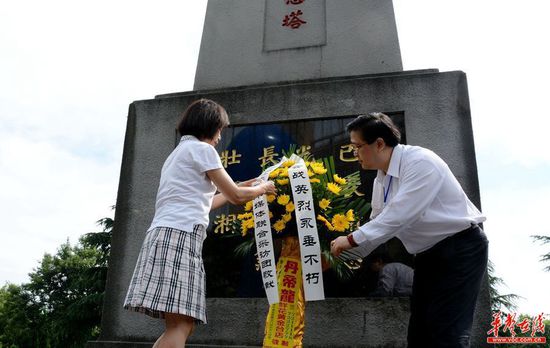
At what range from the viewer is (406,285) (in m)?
3.90

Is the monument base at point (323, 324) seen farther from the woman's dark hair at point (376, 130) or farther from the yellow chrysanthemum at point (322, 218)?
the woman's dark hair at point (376, 130)

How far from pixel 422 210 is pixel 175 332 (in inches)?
52.3

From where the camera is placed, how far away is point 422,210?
2.21m

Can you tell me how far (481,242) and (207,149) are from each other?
1461mm

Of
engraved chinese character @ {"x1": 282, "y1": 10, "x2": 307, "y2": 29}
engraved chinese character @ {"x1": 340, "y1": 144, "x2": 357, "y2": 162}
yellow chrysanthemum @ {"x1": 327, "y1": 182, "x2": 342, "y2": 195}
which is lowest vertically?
yellow chrysanthemum @ {"x1": 327, "y1": 182, "x2": 342, "y2": 195}

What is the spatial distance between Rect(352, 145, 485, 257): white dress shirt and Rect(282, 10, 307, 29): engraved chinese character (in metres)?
3.59

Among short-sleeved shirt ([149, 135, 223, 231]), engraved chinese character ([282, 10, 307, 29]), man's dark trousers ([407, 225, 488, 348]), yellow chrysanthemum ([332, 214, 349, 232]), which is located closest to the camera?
man's dark trousers ([407, 225, 488, 348])

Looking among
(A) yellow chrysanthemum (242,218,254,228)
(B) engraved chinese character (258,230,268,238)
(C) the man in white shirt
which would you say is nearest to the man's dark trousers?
(C) the man in white shirt

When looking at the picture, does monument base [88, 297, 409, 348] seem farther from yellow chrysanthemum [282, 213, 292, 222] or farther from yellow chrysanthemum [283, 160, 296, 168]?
yellow chrysanthemum [283, 160, 296, 168]

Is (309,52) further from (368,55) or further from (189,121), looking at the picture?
(189,121)

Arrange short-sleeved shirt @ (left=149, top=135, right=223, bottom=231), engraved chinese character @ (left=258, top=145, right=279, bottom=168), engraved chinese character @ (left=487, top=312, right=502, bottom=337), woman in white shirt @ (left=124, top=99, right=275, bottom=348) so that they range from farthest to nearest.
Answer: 1. engraved chinese character @ (left=258, top=145, right=279, bottom=168)
2. engraved chinese character @ (left=487, top=312, right=502, bottom=337)
3. short-sleeved shirt @ (left=149, top=135, right=223, bottom=231)
4. woman in white shirt @ (left=124, top=99, right=275, bottom=348)

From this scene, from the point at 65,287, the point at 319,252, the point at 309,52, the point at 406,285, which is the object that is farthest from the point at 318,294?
the point at 65,287

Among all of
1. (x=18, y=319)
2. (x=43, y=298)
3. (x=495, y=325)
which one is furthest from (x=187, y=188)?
(x=43, y=298)

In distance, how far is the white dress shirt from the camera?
221 centimetres
